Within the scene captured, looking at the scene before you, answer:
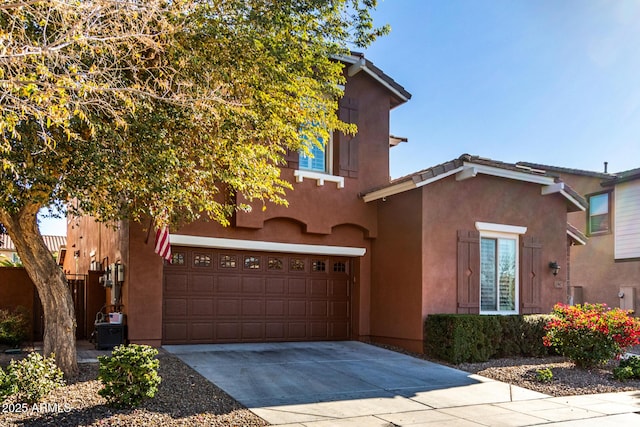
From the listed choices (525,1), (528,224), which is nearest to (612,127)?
(528,224)

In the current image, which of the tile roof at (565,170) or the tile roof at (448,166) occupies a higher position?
the tile roof at (565,170)

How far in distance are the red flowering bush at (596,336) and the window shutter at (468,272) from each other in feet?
6.74

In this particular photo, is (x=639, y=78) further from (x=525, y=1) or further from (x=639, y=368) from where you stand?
(x=639, y=368)

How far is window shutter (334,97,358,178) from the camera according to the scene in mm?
14109

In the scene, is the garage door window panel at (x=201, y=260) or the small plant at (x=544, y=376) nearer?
the small plant at (x=544, y=376)

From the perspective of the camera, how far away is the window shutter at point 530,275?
13.8 metres

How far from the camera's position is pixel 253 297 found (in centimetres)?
1343

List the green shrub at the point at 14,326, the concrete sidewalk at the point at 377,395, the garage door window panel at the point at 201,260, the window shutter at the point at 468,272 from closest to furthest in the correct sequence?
the concrete sidewalk at the point at 377,395 < the green shrub at the point at 14,326 < the garage door window panel at the point at 201,260 < the window shutter at the point at 468,272

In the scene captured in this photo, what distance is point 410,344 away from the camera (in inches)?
506

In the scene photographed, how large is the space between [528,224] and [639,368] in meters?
4.38

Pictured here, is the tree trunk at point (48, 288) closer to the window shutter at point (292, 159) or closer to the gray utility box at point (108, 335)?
the gray utility box at point (108, 335)

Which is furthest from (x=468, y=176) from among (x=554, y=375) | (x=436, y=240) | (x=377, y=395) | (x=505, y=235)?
(x=377, y=395)

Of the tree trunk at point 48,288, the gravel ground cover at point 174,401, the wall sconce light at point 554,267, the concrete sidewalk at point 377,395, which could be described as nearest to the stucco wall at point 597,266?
the wall sconce light at point 554,267

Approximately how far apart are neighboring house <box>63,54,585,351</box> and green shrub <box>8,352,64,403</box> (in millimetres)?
4422
